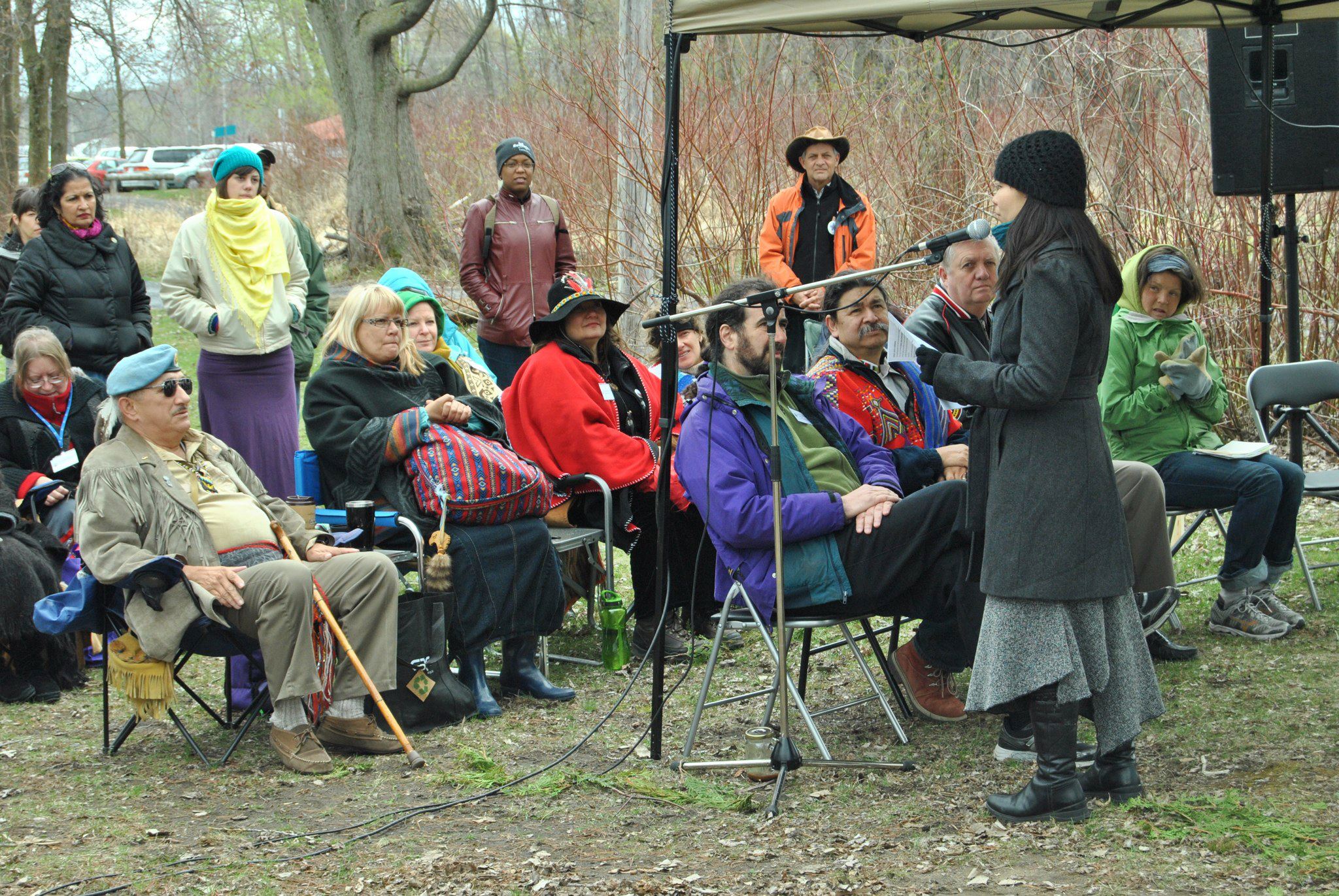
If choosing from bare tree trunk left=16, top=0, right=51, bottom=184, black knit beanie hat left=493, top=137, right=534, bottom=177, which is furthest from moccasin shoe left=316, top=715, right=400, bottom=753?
bare tree trunk left=16, top=0, right=51, bottom=184

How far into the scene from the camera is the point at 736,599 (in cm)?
454

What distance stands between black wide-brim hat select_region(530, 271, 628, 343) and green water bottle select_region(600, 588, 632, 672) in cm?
110

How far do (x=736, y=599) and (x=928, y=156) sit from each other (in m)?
6.25

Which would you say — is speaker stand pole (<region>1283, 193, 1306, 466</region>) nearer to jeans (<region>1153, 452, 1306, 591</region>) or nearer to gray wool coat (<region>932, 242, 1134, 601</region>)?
jeans (<region>1153, 452, 1306, 591</region>)

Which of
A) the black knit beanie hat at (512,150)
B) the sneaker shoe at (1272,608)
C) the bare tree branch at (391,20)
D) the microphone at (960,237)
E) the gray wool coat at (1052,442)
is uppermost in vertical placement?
the bare tree branch at (391,20)

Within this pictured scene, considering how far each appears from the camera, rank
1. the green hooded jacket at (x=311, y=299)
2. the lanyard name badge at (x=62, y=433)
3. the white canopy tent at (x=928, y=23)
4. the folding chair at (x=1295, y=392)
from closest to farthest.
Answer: the white canopy tent at (x=928, y=23) → the lanyard name badge at (x=62, y=433) → the folding chair at (x=1295, y=392) → the green hooded jacket at (x=311, y=299)

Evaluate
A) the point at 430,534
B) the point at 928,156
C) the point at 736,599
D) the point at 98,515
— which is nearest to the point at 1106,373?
the point at 736,599

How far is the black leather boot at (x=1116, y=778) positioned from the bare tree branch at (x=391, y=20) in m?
13.6

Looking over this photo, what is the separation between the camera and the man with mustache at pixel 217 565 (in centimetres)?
419

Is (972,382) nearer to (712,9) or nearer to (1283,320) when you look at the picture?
(712,9)

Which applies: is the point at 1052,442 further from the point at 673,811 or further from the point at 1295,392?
the point at 1295,392

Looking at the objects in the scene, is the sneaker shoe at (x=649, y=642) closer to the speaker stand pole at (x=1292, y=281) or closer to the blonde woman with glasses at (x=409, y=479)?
the blonde woman with glasses at (x=409, y=479)

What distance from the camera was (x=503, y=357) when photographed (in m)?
A: 7.47

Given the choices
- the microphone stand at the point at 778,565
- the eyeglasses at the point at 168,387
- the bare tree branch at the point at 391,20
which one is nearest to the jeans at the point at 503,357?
the eyeglasses at the point at 168,387
